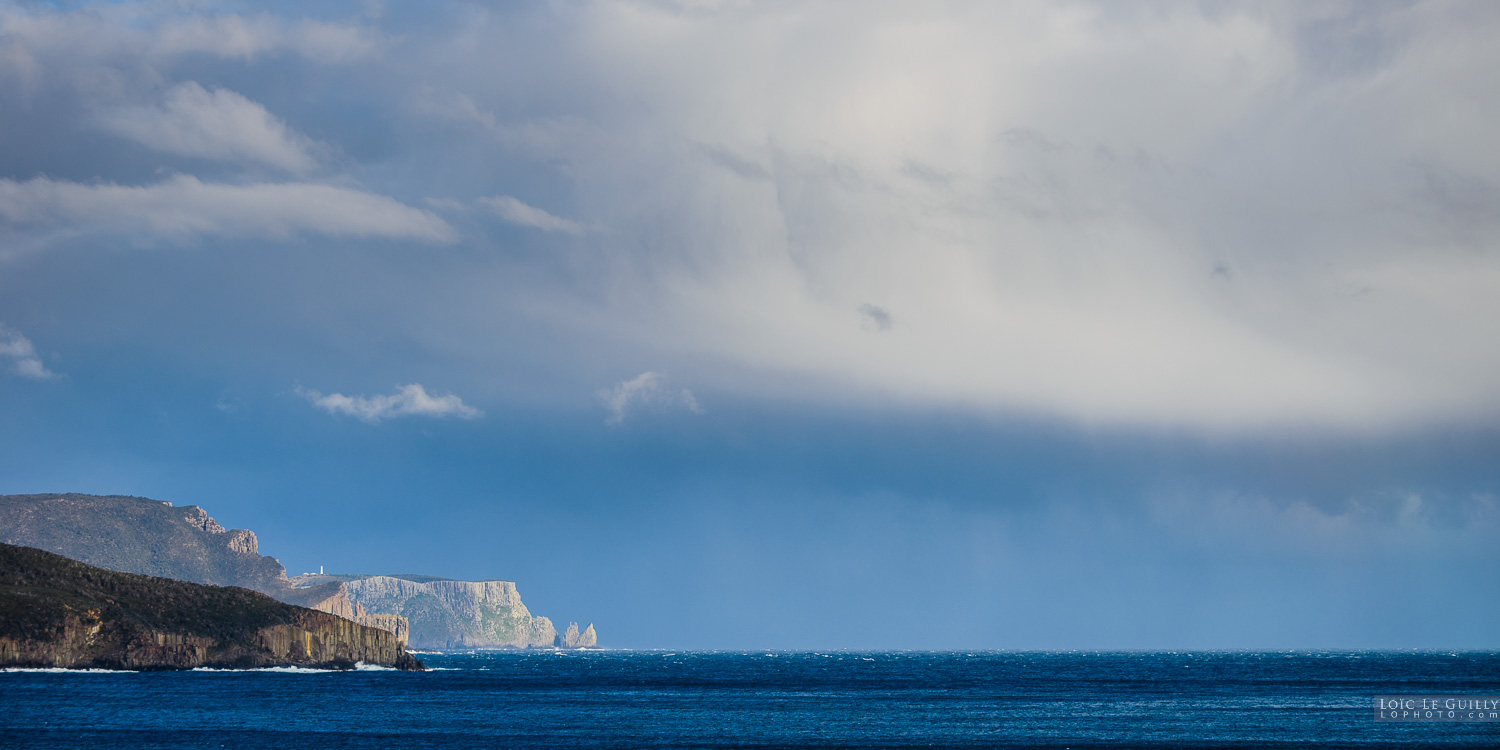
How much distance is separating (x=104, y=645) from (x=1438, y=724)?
638ft

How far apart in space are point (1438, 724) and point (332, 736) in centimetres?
10741

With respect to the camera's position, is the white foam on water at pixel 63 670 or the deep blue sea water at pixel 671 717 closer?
the deep blue sea water at pixel 671 717

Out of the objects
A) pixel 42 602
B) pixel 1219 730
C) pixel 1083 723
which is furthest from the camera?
pixel 42 602

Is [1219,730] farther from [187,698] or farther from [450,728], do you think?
[187,698]

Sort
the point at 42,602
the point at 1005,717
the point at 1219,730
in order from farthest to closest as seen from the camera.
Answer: the point at 42,602 → the point at 1005,717 → the point at 1219,730

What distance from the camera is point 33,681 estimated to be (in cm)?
15938

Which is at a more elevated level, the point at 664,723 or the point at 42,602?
the point at 42,602

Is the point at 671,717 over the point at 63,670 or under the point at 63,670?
under

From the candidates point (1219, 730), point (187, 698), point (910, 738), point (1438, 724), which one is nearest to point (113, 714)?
point (187, 698)

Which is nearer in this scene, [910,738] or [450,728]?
Result: [910,738]

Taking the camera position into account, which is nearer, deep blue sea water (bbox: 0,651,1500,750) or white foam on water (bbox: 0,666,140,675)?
deep blue sea water (bbox: 0,651,1500,750)

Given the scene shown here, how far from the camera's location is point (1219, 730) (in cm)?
11531

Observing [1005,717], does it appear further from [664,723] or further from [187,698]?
[187,698]

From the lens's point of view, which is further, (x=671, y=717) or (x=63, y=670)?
(x=63, y=670)
